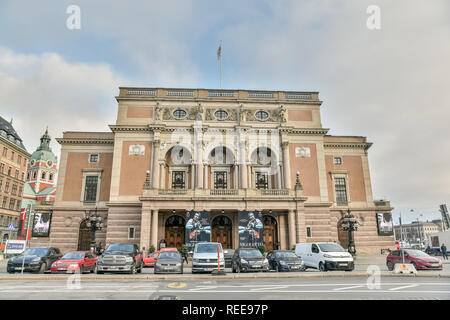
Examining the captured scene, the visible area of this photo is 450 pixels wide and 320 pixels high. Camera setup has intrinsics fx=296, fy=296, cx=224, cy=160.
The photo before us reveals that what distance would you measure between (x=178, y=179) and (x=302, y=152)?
51.0 ft

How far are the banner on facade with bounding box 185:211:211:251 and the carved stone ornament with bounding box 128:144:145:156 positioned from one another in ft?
33.1

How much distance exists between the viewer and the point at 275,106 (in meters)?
37.7

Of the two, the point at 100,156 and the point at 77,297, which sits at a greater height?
the point at 100,156

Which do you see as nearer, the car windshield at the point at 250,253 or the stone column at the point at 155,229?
the car windshield at the point at 250,253

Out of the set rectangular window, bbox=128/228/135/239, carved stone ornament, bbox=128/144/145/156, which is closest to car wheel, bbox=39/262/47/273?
rectangular window, bbox=128/228/135/239

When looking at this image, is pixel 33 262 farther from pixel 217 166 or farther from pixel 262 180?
pixel 262 180

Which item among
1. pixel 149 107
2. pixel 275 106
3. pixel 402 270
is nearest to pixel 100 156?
pixel 149 107

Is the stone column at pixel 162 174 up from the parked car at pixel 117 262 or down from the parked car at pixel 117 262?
up

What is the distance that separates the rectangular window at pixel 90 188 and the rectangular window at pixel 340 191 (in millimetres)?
29960

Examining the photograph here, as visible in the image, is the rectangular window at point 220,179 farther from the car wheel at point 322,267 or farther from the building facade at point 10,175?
the building facade at point 10,175

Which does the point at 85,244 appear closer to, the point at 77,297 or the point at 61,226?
the point at 61,226

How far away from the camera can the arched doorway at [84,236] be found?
1367 inches

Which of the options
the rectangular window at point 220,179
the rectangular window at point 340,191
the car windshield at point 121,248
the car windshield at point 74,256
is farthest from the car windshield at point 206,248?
the rectangular window at point 340,191
